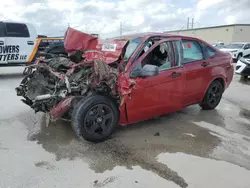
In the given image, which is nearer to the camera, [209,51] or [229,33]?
[209,51]

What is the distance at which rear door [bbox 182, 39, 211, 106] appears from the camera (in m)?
4.34

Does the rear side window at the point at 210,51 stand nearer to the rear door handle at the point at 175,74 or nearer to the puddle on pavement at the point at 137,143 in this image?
the rear door handle at the point at 175,74

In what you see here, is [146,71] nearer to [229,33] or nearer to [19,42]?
[19,42]

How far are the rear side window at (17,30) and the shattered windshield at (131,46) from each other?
6.71 meters

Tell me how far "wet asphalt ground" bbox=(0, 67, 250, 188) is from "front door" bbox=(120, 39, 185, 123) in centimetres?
40

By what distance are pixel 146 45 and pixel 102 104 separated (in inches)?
49.8

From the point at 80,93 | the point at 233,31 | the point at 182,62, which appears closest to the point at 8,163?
the point at 80,93

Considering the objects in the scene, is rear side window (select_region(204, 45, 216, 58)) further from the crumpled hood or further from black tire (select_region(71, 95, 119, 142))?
black tire (select_region(71, 95, 119, 142))

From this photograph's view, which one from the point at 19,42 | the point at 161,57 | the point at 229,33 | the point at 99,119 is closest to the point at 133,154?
the point at 99,119

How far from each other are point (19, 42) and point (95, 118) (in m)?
7.15

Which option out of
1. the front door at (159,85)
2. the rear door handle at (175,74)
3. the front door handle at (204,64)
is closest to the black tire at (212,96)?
the front door handle at (204,64)

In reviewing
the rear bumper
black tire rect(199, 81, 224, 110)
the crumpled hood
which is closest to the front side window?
the crumpled hood

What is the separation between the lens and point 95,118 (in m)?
3.50

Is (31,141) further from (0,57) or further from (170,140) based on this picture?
(0,57)
